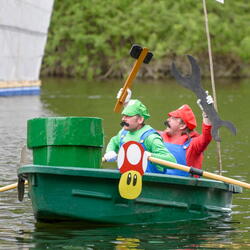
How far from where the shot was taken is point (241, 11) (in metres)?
67.2

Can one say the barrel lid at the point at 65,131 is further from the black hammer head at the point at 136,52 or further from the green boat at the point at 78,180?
the black hammer head at the point at 136,52

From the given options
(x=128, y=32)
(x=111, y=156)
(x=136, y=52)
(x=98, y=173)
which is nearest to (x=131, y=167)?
(x=98, y=173)

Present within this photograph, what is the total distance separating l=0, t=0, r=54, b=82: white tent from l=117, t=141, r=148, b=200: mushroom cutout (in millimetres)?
31349

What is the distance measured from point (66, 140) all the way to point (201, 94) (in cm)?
186

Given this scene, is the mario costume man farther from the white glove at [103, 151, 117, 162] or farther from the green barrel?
the green barrel

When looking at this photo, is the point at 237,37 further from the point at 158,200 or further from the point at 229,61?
the point at 158,200

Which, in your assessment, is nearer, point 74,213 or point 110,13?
Result: point 74,213

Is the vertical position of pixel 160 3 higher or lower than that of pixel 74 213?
higher

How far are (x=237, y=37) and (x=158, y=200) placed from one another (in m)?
52.7

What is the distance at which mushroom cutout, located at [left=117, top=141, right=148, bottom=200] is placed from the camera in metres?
12.0

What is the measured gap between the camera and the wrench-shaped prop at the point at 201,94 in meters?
12.8

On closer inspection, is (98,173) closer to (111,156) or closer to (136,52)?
(111,156)

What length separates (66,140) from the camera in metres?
12.0

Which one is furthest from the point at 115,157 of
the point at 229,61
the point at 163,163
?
the point at 229,61
